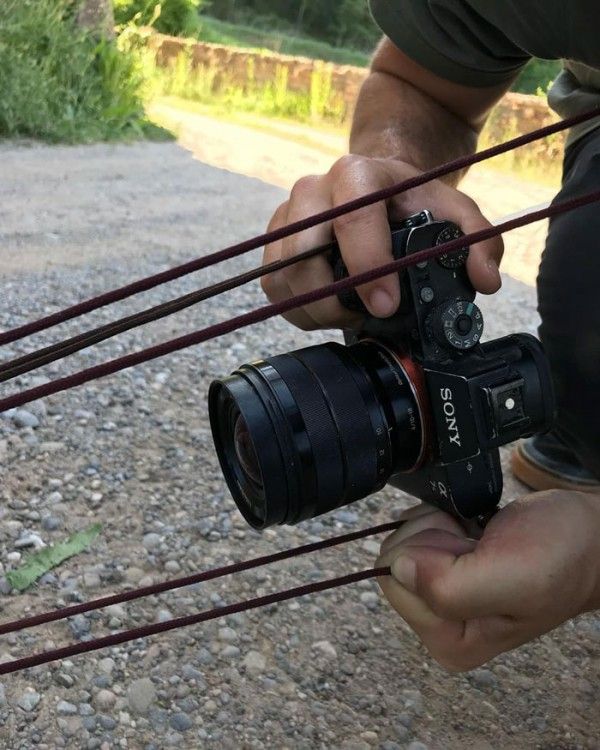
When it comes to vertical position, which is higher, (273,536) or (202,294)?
(202,294)

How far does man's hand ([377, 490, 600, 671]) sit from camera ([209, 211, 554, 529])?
52 mm

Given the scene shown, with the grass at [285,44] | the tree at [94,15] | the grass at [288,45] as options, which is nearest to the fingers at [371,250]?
the tree at [94,15]

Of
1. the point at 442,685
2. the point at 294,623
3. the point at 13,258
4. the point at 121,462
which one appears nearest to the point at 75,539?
the point at 121,462

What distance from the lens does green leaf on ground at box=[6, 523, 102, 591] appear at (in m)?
1.22

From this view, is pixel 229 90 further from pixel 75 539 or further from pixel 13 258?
pixel 75 539

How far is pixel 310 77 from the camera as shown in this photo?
700cm

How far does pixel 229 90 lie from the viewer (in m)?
7.28

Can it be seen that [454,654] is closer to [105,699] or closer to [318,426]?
[318,426]

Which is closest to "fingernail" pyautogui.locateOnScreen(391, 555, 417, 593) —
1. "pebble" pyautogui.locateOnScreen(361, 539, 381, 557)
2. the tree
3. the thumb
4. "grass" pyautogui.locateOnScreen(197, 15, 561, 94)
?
the thumb

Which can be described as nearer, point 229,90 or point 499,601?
point 499,601

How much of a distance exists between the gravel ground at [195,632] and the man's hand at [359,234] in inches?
17.0

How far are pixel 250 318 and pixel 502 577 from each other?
315 mm

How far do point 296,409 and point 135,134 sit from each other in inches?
173

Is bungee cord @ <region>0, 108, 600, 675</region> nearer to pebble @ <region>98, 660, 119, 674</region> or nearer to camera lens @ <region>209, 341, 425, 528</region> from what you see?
camera lens @ <region>209, 341, 425, 528</region>
